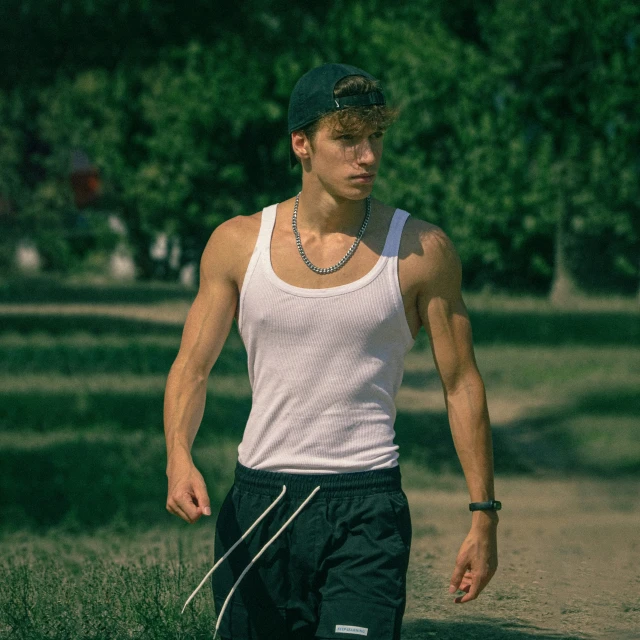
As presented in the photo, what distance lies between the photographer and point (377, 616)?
12.6ft

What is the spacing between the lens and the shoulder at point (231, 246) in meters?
4.02

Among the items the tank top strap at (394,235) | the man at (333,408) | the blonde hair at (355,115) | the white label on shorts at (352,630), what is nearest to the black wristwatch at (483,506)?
the man at (333,408)

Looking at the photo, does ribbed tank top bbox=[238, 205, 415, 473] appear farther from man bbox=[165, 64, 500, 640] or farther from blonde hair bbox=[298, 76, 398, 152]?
blonde hair bbox=[298, 76, 398, 152]

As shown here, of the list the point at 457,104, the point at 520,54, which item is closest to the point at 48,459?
the point at 520,54

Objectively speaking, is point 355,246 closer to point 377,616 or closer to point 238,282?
point 238,282

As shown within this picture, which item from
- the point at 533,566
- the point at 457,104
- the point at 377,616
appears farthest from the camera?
the point at 457,104

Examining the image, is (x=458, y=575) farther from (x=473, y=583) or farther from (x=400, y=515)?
(x=400, y=515)

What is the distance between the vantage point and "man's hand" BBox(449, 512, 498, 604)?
3896mm

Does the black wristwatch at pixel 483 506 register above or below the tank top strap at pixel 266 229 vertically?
below

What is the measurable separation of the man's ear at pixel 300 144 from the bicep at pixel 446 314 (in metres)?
0.42

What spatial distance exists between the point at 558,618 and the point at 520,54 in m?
20.9

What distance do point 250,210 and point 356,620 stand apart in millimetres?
38258

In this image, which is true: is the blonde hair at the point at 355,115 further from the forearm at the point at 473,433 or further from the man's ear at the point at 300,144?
the forearm at the point at 473,433

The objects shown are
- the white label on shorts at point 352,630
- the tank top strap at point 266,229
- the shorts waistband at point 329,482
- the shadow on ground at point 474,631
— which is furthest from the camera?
the shadow on ground at point 474,631
